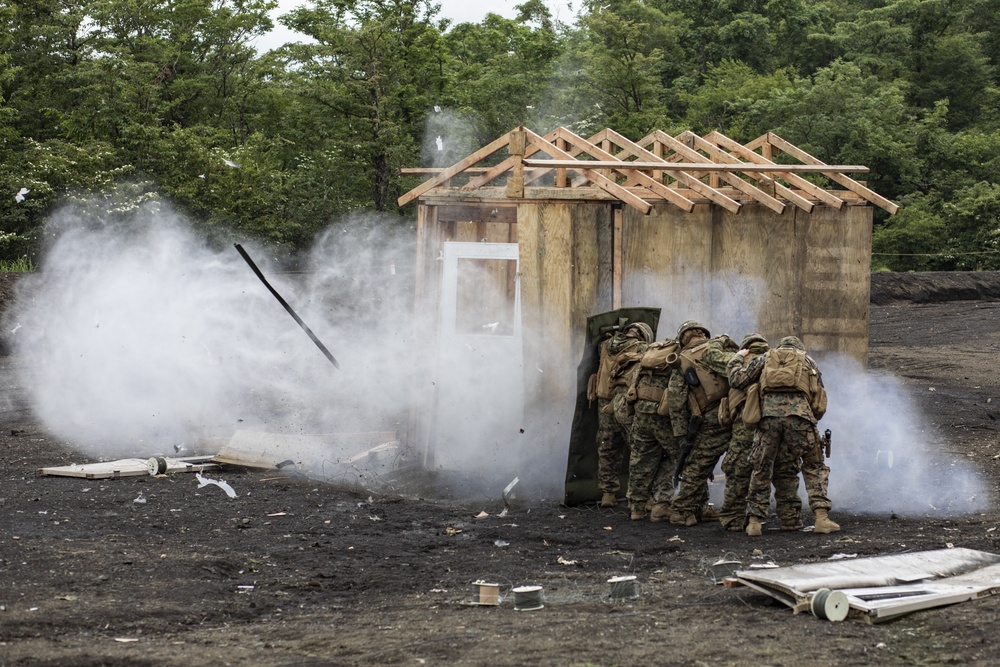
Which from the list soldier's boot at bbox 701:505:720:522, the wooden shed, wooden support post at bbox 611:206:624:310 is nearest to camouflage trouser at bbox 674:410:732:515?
soldier's boot at bbox 701:505:720:522

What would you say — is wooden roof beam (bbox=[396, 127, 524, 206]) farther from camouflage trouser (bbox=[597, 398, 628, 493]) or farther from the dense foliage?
the dense foliage

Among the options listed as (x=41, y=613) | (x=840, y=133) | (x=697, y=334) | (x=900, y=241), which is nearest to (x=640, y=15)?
(x=840, y=133)

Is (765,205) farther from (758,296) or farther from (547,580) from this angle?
(547,580)

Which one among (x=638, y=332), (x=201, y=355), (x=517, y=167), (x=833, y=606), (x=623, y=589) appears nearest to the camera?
(x=833, y=606)

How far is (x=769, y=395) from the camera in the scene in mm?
9711

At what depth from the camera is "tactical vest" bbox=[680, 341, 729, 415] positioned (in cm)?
1018

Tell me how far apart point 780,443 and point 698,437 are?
773mm

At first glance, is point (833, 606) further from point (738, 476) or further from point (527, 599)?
point (738, 476)

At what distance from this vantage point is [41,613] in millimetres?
7488

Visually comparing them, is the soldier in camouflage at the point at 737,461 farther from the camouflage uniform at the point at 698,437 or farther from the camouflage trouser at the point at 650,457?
the camouflage trouser at the point at 650,457

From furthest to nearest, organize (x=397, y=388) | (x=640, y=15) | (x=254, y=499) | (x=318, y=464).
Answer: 1. (x=640, y=15)
2. (x=397, y=388)
3. (x=318, y=464)
4. (x=254, y=499)

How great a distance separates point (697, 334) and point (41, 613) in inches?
230

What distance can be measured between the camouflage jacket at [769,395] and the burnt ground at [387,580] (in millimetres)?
1011

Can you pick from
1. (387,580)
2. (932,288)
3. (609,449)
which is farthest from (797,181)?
(932,288)
